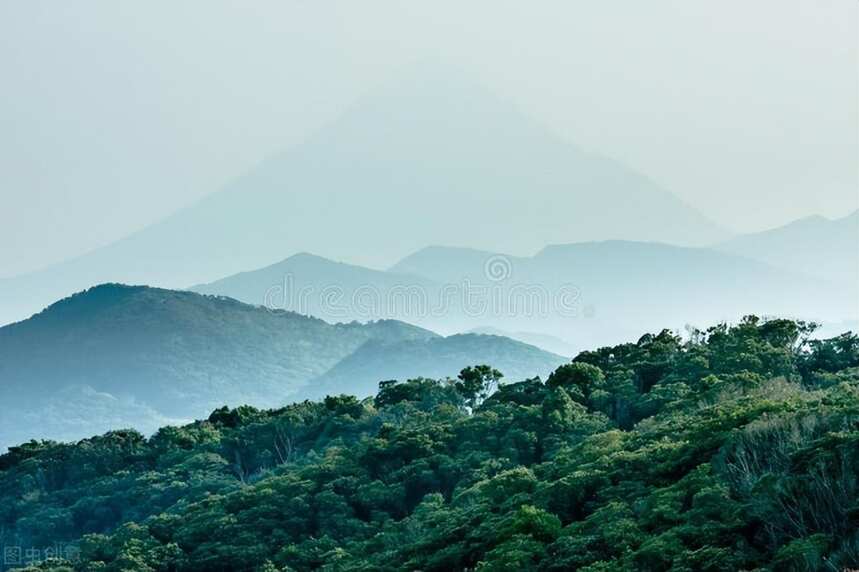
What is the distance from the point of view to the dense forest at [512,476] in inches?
1101

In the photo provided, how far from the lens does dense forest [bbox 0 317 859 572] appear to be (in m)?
28.0

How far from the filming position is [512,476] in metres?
40.0

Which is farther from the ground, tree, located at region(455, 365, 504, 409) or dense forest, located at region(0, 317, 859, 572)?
tree, located at region(455, 365, 504, 409)

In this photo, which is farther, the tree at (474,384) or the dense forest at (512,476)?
the tree at (474,384)

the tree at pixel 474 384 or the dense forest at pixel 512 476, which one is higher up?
the tree at pixel 474 384

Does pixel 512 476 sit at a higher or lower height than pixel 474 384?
lower

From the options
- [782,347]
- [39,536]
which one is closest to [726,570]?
[782,347]

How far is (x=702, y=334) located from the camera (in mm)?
65125

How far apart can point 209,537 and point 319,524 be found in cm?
447

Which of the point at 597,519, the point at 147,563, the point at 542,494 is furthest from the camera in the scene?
the point at 147,563

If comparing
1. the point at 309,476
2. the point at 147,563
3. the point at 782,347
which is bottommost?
the point at 147,563

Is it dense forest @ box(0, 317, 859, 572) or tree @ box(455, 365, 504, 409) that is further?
tree @ box(455, 365, 504, 409)

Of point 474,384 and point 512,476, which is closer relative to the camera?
point 512,476

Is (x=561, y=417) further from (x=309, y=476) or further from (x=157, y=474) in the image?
(x=157, y=474)
